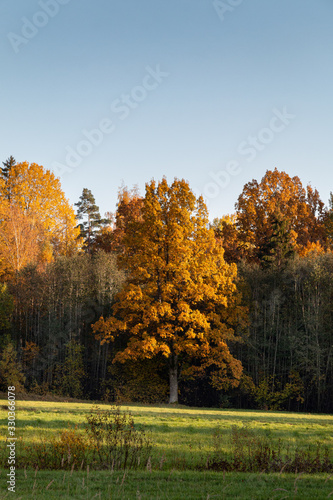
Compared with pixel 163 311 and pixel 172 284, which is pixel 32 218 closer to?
pixel 172 284

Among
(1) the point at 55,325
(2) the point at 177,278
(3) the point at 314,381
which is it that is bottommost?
(3) the point at 314,381

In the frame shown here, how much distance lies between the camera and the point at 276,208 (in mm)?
41875

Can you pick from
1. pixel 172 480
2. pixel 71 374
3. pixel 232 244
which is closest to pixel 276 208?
pixel 232 244

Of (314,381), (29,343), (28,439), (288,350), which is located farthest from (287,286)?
(28,439)

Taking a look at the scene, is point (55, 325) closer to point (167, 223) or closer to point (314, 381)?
point (167, 223)

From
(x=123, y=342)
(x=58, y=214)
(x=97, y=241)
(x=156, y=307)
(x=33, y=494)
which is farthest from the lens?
(x=97, y=241)

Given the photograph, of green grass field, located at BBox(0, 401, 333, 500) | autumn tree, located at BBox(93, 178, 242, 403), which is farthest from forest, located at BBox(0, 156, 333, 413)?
green grass field, located at BBox(0, 401, 333, 500)

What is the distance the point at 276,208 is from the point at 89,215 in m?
26.0

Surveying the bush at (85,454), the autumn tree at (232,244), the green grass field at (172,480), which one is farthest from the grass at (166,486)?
the autumn tree at (232,244)

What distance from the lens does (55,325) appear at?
106 ft

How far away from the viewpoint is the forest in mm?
27062

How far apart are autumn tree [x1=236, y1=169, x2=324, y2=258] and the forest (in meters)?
2.03

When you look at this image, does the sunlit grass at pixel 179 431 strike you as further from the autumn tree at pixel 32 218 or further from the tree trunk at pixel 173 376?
the autumn tree at pixel 32 218

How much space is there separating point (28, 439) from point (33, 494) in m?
4.25
